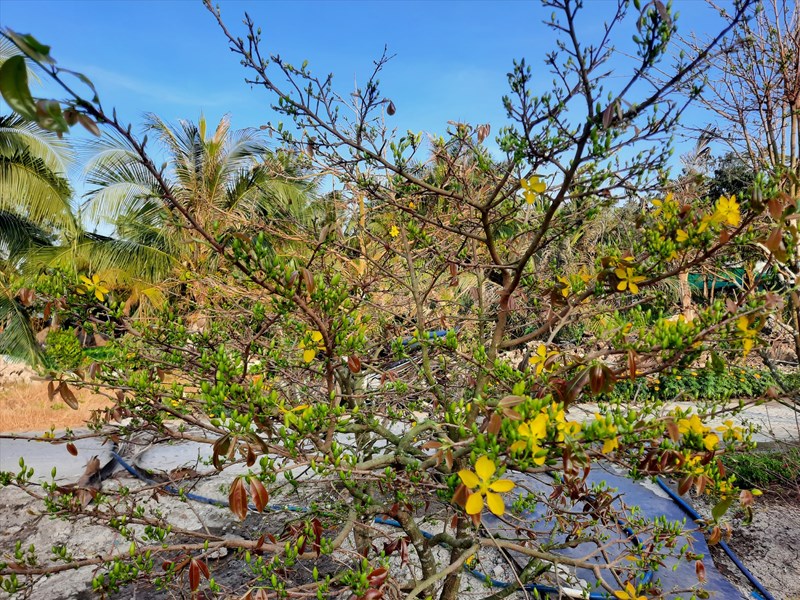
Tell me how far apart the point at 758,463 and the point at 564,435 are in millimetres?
4807

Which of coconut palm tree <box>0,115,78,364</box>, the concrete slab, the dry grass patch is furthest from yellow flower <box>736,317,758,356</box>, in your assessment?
coconut palm tree <box>0,115,78,364</box>

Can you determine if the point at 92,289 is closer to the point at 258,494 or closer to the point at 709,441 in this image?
the point at 258,494

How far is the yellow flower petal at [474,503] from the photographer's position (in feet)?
2.63

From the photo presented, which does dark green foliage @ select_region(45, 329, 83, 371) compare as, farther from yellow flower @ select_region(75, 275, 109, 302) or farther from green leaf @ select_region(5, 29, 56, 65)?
green leaf @ select_region(5, 29, 56, 65)

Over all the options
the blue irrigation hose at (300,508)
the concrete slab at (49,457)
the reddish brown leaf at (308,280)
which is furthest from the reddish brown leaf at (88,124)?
the concrete slab at (49,457)

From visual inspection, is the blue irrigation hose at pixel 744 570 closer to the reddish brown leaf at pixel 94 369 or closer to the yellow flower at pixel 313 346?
the yellow flower at pixel 313 346

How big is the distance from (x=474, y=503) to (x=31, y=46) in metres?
0.79

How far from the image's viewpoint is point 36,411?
24.3 ft

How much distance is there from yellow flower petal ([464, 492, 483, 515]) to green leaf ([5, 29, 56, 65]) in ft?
2.53

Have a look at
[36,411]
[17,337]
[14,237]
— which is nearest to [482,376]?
[36,411]

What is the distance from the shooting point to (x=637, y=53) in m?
1.13

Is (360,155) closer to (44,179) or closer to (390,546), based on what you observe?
(390,546)

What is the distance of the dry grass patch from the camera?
6625mm

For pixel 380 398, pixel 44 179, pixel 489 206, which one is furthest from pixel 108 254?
pixel 489 206
